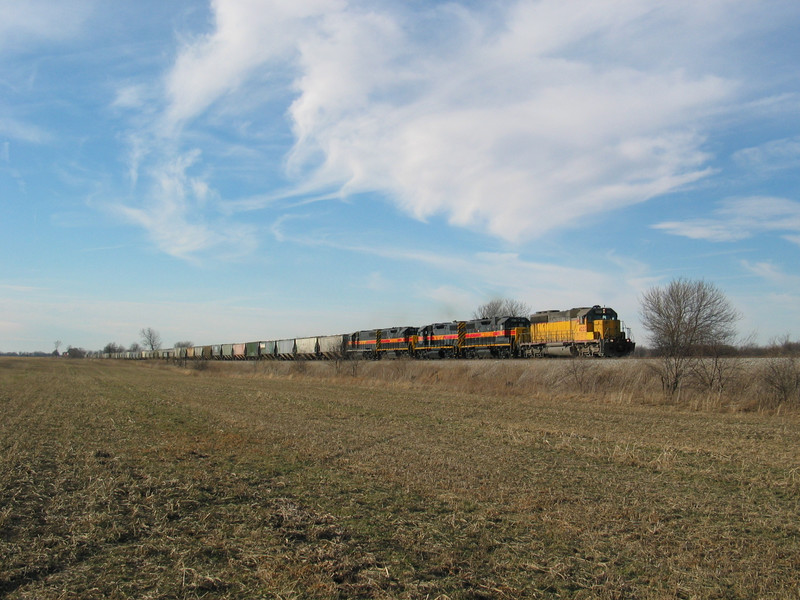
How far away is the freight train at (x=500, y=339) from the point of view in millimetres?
33406

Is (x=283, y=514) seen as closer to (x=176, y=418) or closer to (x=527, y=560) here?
(x=527, y=560)

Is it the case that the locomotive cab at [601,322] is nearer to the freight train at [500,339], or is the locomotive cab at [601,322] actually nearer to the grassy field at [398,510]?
the freight train at [500,339]

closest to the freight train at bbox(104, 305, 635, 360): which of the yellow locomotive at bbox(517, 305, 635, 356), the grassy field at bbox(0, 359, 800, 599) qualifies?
the yellow locomotive at bbox(517, 305, 635, 356)

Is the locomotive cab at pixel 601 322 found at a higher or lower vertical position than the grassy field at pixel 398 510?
higher

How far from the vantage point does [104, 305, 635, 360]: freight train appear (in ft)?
110

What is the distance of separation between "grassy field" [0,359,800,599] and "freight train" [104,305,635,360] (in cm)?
→ 1916

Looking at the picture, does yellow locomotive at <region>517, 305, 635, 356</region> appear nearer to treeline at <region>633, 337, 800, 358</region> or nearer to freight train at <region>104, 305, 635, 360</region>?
freight train at <region>104, 305, 635, 360</region>

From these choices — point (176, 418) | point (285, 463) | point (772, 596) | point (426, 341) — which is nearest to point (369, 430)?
point (285, 463)

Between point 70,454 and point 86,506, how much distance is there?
4.18m

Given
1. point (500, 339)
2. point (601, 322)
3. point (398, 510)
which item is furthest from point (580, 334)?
point (398, 510)

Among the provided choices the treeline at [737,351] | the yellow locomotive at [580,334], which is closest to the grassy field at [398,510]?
the treeline at [737,351]

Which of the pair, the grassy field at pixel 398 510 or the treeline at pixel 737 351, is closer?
the grassy field at pixel 398 510

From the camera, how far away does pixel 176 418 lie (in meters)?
15.7

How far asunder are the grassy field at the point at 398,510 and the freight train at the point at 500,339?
19.2 meters
